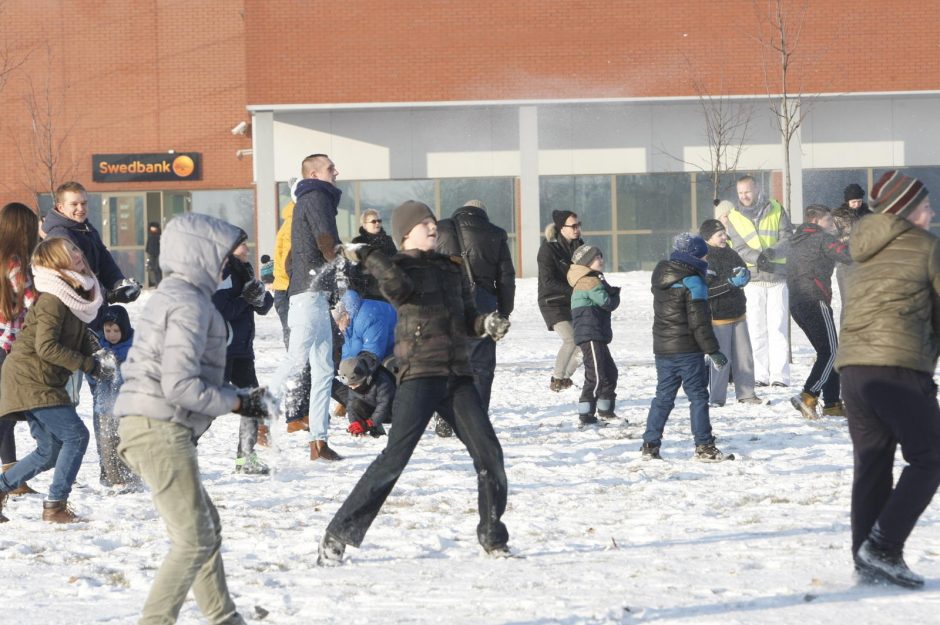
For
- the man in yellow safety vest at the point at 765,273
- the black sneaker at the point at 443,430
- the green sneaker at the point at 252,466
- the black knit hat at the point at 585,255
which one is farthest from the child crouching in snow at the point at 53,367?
the man in yellow safety vest at the point at 765,273

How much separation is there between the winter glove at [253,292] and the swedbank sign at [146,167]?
26271 millimetres

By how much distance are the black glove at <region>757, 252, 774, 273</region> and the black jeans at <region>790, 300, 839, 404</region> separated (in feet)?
3.06

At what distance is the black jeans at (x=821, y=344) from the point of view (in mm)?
10836

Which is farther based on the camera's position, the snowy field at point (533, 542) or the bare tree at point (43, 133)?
the bare tree at point (43, 133)

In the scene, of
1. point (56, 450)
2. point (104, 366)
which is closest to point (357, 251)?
point (104, 366)

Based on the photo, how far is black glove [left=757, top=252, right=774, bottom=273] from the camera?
12242 millimetres

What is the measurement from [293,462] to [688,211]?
2320 centimetres

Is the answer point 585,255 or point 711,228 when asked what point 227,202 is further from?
point 585,255

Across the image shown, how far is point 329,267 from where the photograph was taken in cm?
869

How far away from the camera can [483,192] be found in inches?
1217

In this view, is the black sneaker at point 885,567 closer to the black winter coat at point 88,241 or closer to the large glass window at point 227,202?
the black winter coat at point 88,241

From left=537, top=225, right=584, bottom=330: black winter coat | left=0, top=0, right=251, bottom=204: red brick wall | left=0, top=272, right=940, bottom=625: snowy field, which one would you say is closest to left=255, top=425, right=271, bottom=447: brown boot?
left=0, top=272, right=940, bottom=625: snowy field

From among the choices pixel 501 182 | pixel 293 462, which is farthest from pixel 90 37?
pixel 293 462

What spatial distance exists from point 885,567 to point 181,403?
2.85 m
